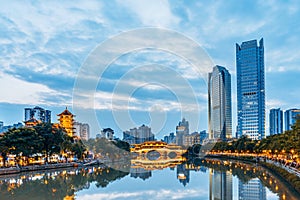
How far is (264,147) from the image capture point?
52.6 meters

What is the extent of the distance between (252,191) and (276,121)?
119 metres

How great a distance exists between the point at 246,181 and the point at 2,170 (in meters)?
23.1

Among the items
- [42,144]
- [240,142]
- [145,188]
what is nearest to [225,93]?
[240,142]

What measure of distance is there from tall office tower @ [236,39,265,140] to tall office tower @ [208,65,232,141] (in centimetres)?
592

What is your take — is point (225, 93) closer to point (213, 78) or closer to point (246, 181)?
point (213, 78)

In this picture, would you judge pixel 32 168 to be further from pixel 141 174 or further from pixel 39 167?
pixel 141 174

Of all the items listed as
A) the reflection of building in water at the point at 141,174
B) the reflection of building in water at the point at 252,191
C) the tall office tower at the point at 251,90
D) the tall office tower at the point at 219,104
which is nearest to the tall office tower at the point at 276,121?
the tall office tower at the point at 219,104

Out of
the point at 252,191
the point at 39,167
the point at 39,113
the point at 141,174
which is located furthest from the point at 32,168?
the point at 39,113

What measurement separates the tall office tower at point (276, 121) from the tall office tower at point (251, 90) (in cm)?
2088

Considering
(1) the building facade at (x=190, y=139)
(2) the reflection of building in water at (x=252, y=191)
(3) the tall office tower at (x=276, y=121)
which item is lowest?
(1) the building facade at (x=190, y=139)

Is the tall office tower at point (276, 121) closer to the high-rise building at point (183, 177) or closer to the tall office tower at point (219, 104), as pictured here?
the tall office tower at point (219, 104)

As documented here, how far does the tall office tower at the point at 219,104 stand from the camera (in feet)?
396

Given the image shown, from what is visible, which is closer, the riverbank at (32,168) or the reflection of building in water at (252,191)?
the reflection of building in water at (252,191)

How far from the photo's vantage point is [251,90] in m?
120
